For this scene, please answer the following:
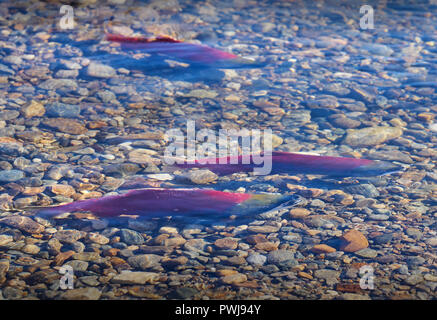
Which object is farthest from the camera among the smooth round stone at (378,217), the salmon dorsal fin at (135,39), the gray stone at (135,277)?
the salmon dorsal fin at (135,39)

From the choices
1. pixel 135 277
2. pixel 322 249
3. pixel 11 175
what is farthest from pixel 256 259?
pixel 11 175

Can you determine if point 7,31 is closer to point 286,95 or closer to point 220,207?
point 286,95

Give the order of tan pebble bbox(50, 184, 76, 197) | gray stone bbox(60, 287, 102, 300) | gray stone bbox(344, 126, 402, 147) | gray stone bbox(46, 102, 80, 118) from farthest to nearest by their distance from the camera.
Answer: gray stone bbox(46, 102, 80, 118), gray stone bbox(344, 126, 402, 147), tan pebble bbox(50, 184, 76, 197), gray stone bbox(60, 287, 102, 300)

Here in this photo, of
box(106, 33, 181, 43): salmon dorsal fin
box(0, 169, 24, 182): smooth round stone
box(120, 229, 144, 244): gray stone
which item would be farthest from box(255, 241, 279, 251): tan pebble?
box(106, 33, 181, 43): salmon dorsal fin

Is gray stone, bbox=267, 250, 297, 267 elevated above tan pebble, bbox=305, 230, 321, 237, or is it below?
below

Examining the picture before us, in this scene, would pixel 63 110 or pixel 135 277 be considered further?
pixel 63 110

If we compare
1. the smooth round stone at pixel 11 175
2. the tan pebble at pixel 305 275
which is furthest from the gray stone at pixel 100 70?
the tan pebble at pixel 305 275

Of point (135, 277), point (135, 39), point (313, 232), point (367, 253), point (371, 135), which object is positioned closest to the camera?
point (135, 277)

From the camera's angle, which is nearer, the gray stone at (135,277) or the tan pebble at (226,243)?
the gray stone at (135,277)

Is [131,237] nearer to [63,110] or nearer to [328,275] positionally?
[328,275]

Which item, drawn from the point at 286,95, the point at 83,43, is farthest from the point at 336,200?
the point at 83,43

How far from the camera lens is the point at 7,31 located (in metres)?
6.27

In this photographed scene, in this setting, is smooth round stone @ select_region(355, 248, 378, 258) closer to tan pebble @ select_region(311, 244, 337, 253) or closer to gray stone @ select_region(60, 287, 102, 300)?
tan pebble @ select_region(311, 244, 337, 253)

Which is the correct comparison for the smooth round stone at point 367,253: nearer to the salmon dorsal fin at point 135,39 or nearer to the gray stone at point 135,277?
the gray stone at point 135,277
